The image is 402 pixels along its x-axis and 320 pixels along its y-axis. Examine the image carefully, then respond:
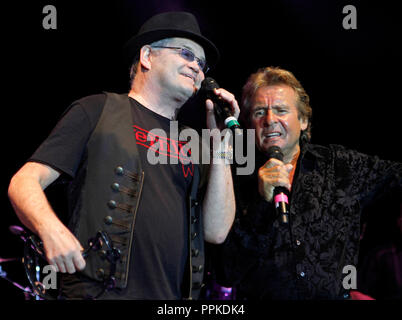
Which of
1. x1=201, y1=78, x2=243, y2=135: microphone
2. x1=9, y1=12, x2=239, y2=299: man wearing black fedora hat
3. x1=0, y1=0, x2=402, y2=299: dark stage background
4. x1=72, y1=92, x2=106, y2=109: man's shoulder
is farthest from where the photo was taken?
x1=0, y1=0, x2=402, y2=299: dark stage background

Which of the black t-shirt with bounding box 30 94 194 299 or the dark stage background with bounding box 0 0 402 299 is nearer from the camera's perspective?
the black t-shirt with bounding box 30 94 194 299

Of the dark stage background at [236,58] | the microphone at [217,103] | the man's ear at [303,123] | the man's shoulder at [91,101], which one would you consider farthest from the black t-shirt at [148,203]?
the dark stage background at [236,58]

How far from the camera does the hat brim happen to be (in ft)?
7.63

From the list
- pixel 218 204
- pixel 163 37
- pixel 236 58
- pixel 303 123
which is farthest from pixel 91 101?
pixel 236 58

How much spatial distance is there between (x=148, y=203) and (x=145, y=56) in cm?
93

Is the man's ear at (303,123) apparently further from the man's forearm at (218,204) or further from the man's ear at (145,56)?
the man's ear at (145,56)

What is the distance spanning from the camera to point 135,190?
1.83m

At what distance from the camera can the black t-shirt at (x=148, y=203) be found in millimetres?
1771

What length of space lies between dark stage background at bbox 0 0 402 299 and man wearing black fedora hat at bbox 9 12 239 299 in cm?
93

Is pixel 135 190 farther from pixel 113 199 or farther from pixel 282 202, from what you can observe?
pixel 282 202

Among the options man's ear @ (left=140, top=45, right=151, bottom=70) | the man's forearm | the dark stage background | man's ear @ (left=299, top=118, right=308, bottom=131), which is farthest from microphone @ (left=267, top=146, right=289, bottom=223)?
the dark stage background

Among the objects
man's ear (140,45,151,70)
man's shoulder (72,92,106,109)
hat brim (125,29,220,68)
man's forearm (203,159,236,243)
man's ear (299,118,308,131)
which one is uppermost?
hat brim (125,29,220,68)

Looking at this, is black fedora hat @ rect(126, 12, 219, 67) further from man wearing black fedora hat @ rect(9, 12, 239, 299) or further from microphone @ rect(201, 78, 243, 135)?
microphone @ rect(201, 78, 243, 135)
